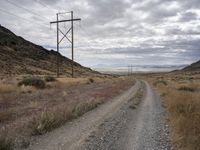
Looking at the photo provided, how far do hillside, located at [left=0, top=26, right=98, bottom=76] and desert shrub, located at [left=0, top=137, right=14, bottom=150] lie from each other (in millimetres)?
80287

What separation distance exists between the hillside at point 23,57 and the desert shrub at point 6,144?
80.3 meters

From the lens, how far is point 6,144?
8859 mm

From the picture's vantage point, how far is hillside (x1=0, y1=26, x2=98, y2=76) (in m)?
97.0

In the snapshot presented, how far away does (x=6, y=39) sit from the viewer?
123 metres

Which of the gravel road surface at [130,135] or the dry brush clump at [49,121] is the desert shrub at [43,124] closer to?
the dry brush clump at [49,121]

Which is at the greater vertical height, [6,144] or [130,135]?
[6,144]

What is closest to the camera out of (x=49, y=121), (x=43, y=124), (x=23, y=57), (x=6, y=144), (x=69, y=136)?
(x=6, y=144)

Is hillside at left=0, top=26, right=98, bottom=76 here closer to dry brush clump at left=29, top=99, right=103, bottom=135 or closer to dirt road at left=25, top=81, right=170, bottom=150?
dry brush clump at left=29, top=99, right=103, bottom=135

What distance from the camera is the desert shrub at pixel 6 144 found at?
8742 millimetres

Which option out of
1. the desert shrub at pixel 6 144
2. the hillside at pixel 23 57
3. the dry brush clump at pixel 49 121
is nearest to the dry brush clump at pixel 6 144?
the desert shrub at pixel 6 144

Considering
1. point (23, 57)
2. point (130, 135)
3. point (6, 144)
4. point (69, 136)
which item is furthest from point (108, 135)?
point (23, 57)

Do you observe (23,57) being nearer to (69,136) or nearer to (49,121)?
(49,121)

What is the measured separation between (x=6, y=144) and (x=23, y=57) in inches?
4368

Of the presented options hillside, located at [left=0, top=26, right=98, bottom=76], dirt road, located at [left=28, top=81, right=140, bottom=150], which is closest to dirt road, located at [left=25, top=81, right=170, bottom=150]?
dirt road, located at [left=28, top=81, right=140, bottom=150]
